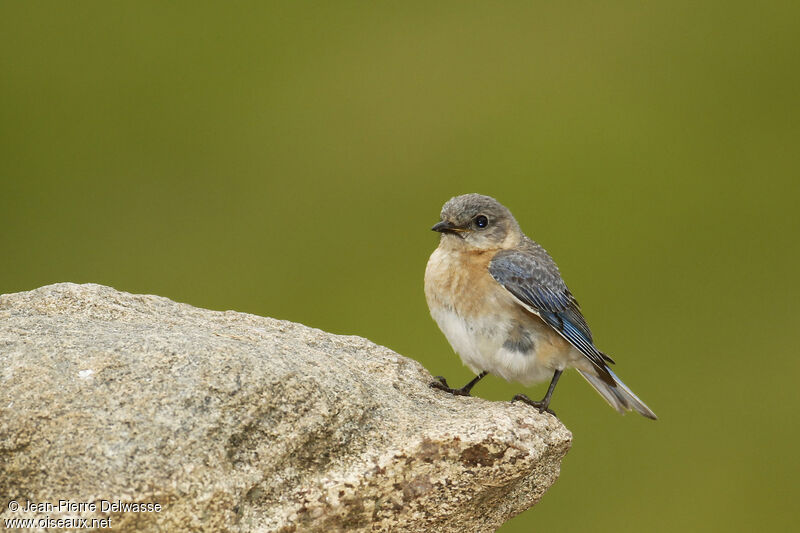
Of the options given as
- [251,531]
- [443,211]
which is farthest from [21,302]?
[443,211]

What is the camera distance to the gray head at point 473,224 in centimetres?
673

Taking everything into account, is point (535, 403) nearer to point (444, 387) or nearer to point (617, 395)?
point (444, 387)

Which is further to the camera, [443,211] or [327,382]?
[443,211]

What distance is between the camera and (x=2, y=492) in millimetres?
4398

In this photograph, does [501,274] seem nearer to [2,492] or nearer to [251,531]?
[251,531]

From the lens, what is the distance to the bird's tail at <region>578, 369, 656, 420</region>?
21.9ft

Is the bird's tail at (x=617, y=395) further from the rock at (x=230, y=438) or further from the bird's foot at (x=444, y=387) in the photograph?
the rock at (x=230, y=438)

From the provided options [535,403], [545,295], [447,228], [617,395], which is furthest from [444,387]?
[617,395]

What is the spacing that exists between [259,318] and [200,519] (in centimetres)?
214

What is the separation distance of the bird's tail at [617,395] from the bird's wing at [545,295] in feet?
0.30

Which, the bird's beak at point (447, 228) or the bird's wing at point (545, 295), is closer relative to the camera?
the bird's wing at point (545, 295)

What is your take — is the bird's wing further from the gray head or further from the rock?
the rock

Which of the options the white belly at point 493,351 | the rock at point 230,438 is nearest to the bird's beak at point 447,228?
the white belly at point 493,351

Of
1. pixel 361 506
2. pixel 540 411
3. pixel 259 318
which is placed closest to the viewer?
pixel 361 506
